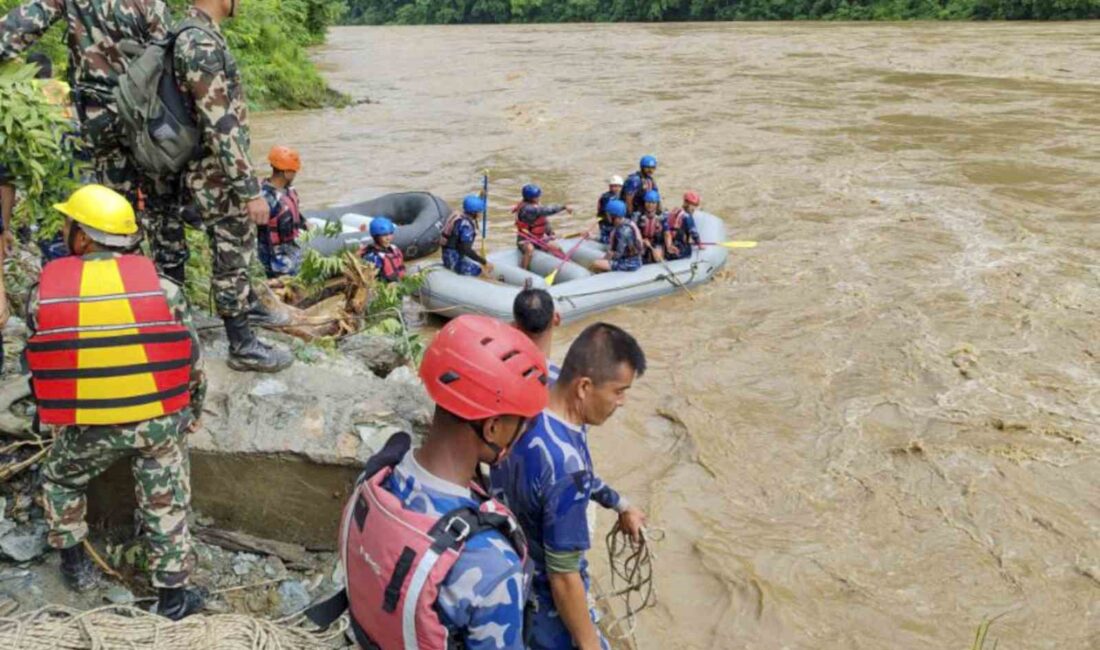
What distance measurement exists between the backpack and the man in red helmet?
183cm

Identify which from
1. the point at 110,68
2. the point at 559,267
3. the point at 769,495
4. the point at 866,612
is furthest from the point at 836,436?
the point at 110,68

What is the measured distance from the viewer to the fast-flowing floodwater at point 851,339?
445 cm

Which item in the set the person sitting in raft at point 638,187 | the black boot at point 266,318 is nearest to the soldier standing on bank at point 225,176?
the black boot at point 266,318

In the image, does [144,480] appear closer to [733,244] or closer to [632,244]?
[632,244]

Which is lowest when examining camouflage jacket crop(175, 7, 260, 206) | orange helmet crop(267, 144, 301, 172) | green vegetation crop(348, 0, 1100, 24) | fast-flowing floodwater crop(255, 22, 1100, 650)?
fast-flowing floodwater crop(255, 22, 1100, 650)

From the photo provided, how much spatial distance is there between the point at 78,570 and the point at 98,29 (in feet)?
6.72

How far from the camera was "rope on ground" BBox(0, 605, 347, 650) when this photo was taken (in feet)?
7.72

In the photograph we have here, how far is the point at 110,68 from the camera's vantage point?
11.6ft

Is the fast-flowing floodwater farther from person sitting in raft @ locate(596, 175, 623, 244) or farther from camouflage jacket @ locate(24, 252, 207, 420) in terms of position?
camouflage jacket @ locate(24, 252, 207, 420)

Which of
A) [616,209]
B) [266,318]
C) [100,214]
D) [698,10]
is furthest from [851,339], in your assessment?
[698,10]

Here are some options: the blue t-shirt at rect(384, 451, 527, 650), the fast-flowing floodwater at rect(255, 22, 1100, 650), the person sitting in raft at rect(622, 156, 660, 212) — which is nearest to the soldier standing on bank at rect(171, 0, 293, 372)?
the blue t-shirt at rect(384, 451, 527, 650)

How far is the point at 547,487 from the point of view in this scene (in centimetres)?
214

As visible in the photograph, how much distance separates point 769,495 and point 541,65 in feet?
79.0

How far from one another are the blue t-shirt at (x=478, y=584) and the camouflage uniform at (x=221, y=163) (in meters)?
1.93
